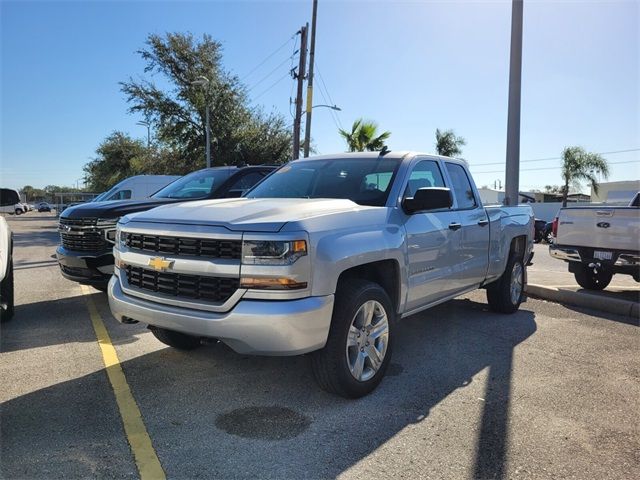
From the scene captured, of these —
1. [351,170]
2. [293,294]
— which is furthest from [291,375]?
[351,170]

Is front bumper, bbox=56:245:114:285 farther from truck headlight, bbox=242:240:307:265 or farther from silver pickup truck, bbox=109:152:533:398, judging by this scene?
truck headlight, bbox=242:240:307:265

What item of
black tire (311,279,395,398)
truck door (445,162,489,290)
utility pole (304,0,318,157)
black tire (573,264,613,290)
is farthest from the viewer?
utility pole (304,0,318,157)

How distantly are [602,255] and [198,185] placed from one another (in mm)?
6204

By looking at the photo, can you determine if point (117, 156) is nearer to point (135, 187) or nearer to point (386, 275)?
point (135, 187)

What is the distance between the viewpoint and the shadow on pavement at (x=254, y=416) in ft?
9.55

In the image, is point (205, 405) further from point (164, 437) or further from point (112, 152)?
point (112, 152)

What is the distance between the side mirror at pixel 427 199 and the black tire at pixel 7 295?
174 inches

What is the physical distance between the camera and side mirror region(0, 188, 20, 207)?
5.27 metres

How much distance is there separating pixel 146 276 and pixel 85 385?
1001mm

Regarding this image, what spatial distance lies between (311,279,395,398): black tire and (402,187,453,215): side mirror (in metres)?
0.84

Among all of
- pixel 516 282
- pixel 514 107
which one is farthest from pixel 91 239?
pixel 514 107

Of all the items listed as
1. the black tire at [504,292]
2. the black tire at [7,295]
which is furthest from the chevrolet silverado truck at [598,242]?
the black tire at [7,295]

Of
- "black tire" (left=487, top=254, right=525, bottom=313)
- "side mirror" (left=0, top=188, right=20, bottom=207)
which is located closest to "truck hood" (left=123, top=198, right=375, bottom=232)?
"side mirror" (left=0, top=188, right=20, bottom=207)

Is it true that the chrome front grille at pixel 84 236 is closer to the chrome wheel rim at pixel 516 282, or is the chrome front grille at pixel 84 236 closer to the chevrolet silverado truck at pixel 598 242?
the chrome wheel rim at pixel 516 282
